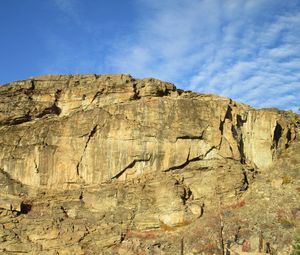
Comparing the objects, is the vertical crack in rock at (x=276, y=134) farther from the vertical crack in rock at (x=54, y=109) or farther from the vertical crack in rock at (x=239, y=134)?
the vertical crack in rock at (x=54, y=109)

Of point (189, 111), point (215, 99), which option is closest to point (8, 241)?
point (189, 111)

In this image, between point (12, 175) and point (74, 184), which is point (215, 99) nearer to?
point (74, 184)

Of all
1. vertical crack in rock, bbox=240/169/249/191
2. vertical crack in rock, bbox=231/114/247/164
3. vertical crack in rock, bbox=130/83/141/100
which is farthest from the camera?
vertical crack in rock, bbox=130/83/141/100

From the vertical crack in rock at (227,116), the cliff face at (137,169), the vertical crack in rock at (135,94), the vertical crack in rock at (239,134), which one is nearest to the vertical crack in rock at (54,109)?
the cliff face at (137,169)

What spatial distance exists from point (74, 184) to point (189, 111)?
1239cm

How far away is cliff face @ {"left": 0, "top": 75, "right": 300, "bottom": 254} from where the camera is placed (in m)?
37.1

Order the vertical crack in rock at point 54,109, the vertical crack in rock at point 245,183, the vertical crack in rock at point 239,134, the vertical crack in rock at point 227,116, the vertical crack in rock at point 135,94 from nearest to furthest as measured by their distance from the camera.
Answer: the vertical crack in rock at point 245,183, the vertical crack in rock at point 227,116, the vertical crack in rock at point 239,134, the vertical crack in rock at point 135,94, the vertical crack in rock at point 54,109

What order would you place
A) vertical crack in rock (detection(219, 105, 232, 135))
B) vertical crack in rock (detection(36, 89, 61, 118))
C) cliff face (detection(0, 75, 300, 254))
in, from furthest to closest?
1. vertical crack in rock (detection(36, 89, 61, 118))
2. vertical crack in rock (detection(219, 105, 232, 135))
3. cliff face (detection(0, 75, 300, 254))

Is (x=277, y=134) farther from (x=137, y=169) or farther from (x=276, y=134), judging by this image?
(x=137, y=169)

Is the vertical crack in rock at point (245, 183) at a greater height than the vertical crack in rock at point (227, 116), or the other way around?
the vertical crack in rock at point (227, 116)

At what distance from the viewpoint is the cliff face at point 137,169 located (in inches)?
1462

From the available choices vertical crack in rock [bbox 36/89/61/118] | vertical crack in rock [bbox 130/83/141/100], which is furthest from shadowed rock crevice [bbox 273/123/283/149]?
vertical crack in rock [bbox 36/89/61/118]

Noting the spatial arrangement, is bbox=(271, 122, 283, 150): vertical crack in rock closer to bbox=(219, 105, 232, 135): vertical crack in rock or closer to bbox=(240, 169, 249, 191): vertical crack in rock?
bbox=(219, 105, 232, 135): vertical crack in rock

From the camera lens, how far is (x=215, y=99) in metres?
45.2
